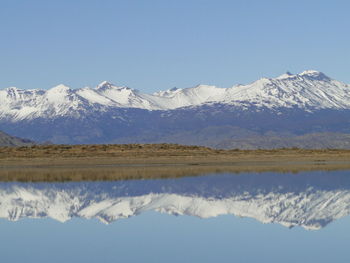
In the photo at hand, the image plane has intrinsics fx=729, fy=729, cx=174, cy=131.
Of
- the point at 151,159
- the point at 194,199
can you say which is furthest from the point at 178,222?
the point at 151,159

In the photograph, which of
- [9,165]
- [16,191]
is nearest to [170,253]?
[16,191]

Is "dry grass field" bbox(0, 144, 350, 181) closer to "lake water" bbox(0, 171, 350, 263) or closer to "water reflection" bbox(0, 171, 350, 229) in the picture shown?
"water reflection" bbox(0, 171, 350, 229)

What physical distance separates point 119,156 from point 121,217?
2907 inches

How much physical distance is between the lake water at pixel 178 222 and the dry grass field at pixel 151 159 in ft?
77.6

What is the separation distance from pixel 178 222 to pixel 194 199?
429 inches

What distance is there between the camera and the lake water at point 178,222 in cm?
2661

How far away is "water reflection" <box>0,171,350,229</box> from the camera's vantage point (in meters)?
39.0

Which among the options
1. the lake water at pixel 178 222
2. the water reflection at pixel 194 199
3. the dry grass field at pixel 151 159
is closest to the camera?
the lake water at pixel 178 222

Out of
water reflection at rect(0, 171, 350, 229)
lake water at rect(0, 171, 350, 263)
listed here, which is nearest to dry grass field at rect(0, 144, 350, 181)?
water reflection at rect(0, 171, 350, 229)

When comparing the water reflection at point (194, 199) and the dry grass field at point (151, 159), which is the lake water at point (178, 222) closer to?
the water reflection at point (194, 199)

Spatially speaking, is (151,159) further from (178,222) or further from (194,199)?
(178,222)

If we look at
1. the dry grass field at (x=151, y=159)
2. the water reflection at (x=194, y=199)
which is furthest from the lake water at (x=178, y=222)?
the dry grass field at (x=151, y=159)

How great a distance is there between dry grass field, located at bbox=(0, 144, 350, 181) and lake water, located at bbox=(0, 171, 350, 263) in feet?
77.6

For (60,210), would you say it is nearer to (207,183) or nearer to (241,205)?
(241,205)
